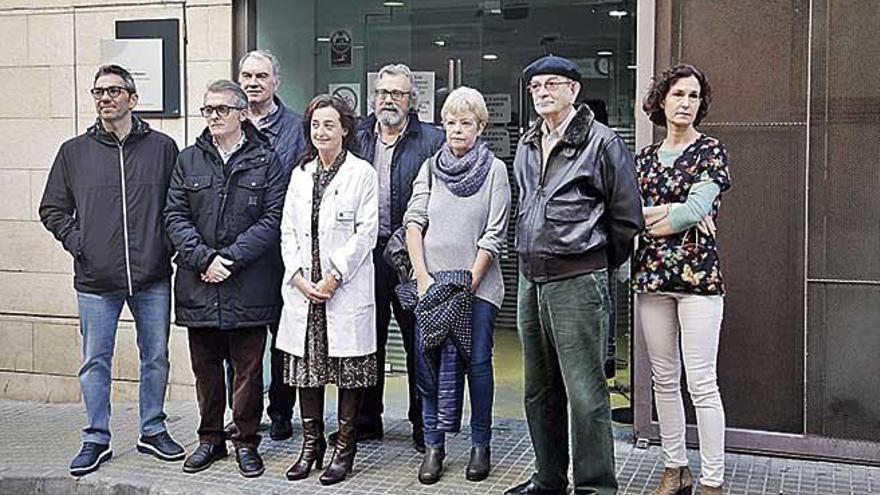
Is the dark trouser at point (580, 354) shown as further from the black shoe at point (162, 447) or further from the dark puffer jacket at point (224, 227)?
the black shoe at point (162, 447)

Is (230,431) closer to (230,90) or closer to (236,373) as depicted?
(236,373)

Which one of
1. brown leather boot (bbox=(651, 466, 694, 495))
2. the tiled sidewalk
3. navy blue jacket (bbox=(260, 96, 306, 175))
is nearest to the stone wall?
the tiled sidewalk

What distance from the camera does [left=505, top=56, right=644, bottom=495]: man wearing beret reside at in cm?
499

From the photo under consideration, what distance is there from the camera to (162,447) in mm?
6234

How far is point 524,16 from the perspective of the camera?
24.5 ft

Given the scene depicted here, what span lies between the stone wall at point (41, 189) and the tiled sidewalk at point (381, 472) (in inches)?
45.2

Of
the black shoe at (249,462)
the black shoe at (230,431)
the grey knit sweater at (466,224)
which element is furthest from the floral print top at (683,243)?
the black shoe at (230,431)

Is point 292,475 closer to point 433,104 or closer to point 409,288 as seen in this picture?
point 409,288

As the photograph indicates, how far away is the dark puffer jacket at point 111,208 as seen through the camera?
590 centimetres

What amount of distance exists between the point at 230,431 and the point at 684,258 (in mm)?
2830

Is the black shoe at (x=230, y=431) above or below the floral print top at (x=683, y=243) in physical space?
below

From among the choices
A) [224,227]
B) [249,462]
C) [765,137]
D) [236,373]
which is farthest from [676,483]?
[224,227]

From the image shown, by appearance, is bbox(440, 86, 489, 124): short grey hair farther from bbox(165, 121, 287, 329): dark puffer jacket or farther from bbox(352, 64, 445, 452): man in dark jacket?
bbox(165, 121, 287, 329): dark puffer jacket

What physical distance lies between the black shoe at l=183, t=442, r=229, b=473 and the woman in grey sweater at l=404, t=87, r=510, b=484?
117 cm
